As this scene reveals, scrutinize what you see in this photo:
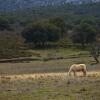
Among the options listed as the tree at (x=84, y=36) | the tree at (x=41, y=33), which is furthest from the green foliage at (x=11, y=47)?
the tree at (x=84, y=36)

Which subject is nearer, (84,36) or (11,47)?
(11,47)

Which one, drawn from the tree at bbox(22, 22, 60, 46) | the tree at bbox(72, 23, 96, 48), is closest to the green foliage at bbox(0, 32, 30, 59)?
the tree at bbox(22, 22, 60, 46)

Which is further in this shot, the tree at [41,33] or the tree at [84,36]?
the tree at [84,36]

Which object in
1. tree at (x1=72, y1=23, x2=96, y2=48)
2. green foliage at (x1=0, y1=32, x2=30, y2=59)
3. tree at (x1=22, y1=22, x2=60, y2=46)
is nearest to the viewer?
green foliage at (x1=0, y1=32, x2=30, y2=59)

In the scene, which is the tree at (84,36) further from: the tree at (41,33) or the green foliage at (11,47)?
the green foliage at (11,47)

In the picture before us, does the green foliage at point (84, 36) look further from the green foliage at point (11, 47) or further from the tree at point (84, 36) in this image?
the green foliage at point (11, 47)

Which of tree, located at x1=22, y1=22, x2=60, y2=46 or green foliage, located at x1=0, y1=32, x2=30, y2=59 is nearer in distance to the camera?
green foliage, located at x1=0, y1=32, x2=30, y2=59

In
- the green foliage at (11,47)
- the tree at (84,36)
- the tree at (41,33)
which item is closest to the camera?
the green foliage at (11,47)

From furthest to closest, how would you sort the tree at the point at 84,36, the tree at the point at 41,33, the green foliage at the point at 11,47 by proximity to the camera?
the tree at the point at 84,36
the tree at the point at 41,33
the green foliage at the point at 11,47

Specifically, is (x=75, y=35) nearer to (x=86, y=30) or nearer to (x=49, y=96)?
(x=86, y=30)

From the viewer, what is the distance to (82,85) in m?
19.5

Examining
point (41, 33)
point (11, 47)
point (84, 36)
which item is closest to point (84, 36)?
point (84, 36)

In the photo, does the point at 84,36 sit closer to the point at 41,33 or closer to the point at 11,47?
the point at 41,33

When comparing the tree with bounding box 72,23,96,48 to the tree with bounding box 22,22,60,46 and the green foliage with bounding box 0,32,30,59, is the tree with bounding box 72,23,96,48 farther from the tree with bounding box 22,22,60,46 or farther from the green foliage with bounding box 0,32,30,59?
the green foliage with bounding box 0,32,30,59
